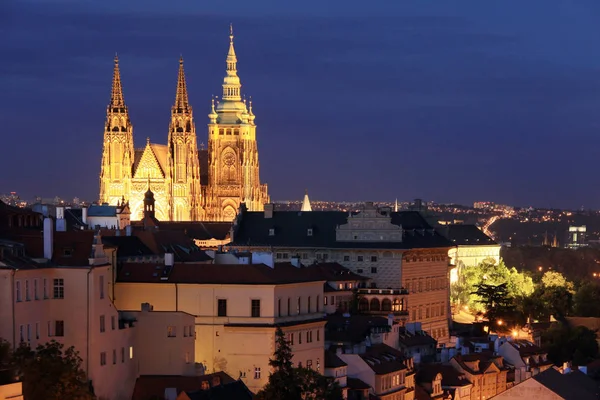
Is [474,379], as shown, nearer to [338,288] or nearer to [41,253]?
[338,288]

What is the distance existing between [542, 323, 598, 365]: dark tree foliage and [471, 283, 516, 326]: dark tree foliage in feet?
32.0

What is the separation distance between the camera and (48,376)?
84438mm

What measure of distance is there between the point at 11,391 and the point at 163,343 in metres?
20.5

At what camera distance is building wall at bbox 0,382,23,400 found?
7888 cm

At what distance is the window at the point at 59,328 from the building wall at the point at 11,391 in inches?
502

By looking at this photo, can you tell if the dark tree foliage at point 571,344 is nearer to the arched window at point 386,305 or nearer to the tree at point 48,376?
the arched window at point 386,305

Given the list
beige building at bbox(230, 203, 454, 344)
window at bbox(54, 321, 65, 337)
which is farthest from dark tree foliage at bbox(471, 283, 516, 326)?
window at bbox(54, 321, 65, 337)

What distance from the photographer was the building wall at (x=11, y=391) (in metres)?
Result: 78.9

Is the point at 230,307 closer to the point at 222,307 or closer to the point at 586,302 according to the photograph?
the point at 222,307

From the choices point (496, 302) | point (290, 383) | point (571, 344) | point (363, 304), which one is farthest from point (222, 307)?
point (496, 302)

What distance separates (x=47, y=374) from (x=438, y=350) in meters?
53.2

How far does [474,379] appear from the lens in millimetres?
123062

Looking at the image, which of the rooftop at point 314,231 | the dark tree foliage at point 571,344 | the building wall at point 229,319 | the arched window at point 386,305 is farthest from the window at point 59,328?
the rooftop at point 314,231

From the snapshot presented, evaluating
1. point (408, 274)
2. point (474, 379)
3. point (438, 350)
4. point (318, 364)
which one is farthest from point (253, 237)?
point (318, 364)
